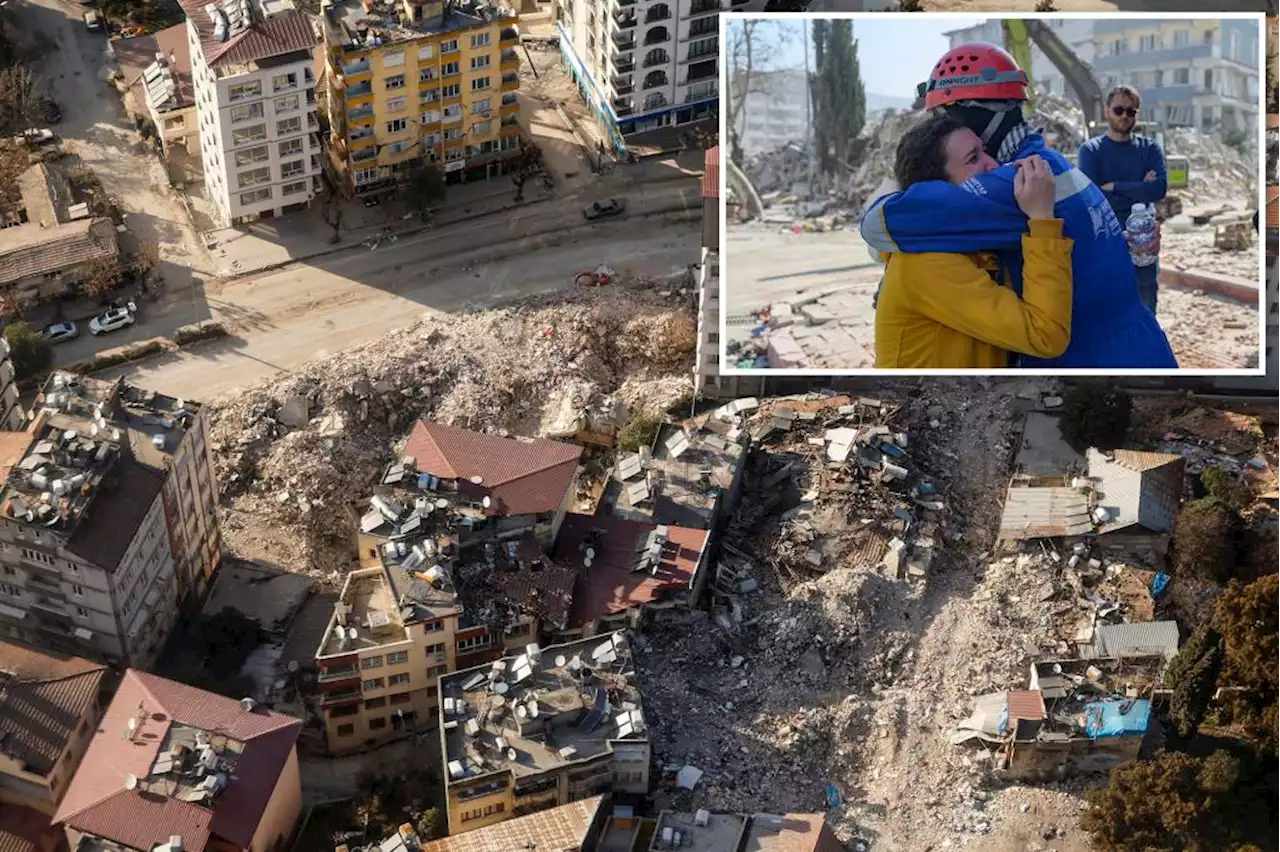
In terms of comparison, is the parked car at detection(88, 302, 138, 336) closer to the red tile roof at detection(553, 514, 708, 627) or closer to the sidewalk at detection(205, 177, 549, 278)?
the sidewalk at detection(205, 177, 549, 278)

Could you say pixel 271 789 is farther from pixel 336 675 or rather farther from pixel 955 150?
pixel 955 150

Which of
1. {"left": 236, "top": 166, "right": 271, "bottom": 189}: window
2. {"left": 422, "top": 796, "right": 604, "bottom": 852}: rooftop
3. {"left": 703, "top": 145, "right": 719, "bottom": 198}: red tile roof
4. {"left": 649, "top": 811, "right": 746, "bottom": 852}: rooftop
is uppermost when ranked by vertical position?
{"left": 703, "top": 145, "right": 719, "bottom": 198}: red tile roof

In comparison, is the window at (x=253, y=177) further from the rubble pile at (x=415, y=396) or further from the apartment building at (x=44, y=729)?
the apartment building at (x=44, y=729)

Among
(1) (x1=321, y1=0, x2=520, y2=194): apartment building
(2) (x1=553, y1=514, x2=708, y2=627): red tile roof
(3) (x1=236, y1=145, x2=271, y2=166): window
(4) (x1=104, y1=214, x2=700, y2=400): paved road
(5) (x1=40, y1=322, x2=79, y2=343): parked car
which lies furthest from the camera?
(3) (x1=236, y1=145, x2=271, y2=166): window

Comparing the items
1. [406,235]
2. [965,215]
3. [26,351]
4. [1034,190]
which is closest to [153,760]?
[26,351]

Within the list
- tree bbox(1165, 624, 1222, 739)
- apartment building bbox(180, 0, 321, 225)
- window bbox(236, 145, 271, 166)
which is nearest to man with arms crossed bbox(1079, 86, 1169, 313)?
tree bbox(1165, 624, 1222, 739)

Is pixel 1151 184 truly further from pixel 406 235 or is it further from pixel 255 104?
pixel 255 104

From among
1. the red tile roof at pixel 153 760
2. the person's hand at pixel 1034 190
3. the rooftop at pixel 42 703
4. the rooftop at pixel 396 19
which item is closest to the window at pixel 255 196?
the rooftop at pixel 396 19
